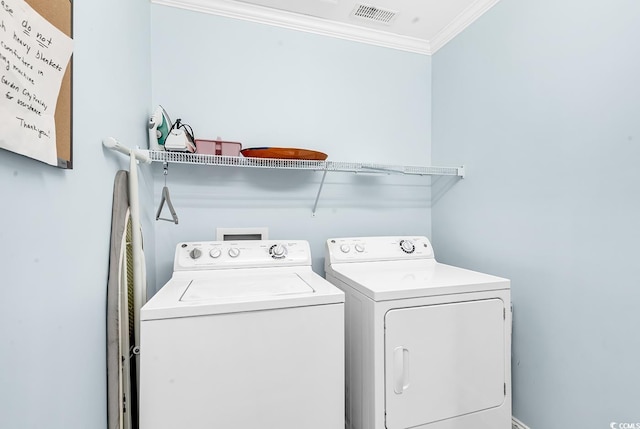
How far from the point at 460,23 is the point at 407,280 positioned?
1839 mm

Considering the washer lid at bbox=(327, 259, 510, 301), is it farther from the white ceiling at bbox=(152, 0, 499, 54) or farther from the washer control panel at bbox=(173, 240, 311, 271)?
the white ceiling at bbox=(152, 0, 499, 54)

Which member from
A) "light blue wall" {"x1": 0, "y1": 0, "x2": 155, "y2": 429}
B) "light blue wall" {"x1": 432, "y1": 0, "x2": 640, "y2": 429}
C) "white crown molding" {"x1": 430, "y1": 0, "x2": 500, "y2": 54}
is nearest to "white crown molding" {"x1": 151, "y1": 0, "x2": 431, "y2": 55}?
"white crown molding" {"x1": 430, "y1": 0, "x2": 500, "y2": 54}

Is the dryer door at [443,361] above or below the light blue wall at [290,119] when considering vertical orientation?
below

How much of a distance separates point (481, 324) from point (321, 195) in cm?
127

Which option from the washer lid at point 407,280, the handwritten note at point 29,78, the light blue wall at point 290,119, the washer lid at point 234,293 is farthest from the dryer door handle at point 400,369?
the handwritten note at point 29,78

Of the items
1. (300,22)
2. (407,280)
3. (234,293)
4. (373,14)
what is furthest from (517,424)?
(300,22)

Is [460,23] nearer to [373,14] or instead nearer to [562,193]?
[373,14]

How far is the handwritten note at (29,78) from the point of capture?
0.58 metres

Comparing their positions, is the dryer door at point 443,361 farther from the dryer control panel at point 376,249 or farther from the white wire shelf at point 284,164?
the white wire shelf at point 284,164

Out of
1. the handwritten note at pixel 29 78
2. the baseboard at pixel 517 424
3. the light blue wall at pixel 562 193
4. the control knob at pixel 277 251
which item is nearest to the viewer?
the handwritten note at pixel 29 78

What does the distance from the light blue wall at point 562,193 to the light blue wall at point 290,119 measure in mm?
528

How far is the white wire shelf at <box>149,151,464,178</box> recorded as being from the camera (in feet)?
5.24

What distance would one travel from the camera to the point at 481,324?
56.1 inches

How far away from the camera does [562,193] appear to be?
1411 mm
